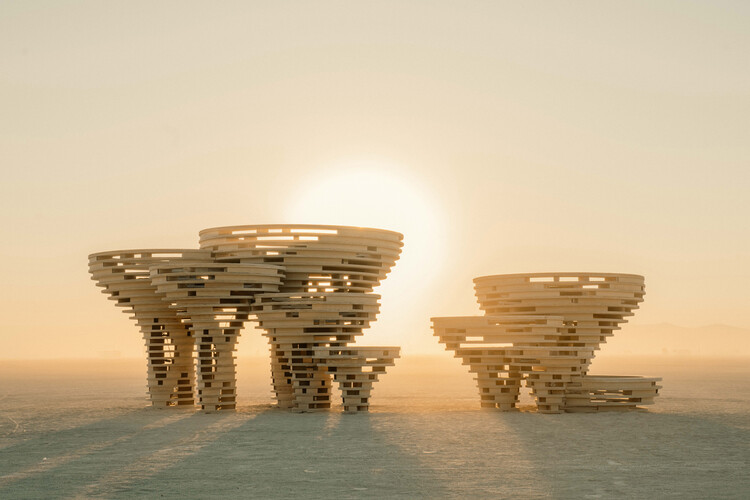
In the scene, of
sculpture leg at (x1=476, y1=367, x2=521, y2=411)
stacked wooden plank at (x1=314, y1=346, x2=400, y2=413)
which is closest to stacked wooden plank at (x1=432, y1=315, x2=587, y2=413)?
sculpture leg at (x1=476, y1=367, x2=521, y2=411)

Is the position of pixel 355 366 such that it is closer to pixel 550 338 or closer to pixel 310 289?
pixel 310 289

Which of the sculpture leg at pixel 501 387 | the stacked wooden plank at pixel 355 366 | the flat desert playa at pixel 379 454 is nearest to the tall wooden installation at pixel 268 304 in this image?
the stacked wooden plank at pixel 355 366

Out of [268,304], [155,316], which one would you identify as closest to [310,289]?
[268,304]

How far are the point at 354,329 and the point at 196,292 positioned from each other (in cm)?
624

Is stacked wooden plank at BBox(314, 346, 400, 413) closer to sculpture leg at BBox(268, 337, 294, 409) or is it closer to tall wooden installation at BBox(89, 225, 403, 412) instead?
tall wooden installation at BBox(89, 225, 403, 412)

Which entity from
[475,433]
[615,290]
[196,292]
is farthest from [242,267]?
[615,290]

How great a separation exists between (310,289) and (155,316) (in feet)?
22.6

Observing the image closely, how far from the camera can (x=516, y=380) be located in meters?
36.9

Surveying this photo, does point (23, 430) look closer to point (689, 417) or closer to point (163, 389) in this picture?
point (163, 389)

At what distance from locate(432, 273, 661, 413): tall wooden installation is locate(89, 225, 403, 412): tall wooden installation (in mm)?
3527

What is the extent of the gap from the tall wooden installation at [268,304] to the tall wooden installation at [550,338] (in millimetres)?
3527

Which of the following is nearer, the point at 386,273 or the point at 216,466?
the point at 216,466

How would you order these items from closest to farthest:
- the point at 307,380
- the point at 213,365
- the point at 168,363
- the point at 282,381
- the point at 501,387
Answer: the point at 501,387, the point at 307,380, the point at 213,365, the point at 282,381, the point at 168,363

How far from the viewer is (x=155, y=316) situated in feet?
132
